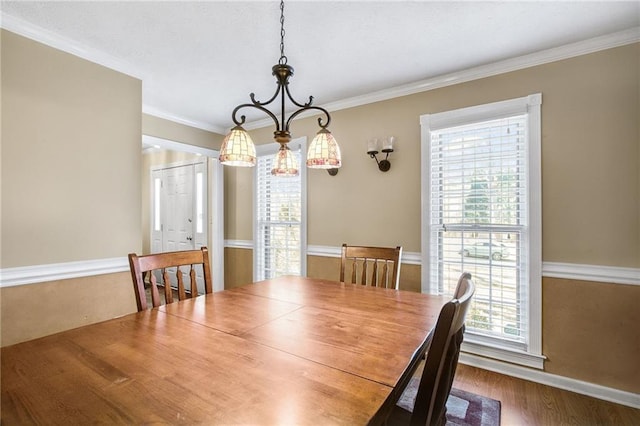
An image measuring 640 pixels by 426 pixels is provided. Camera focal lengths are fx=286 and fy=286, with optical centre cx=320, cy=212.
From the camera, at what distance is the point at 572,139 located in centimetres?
206

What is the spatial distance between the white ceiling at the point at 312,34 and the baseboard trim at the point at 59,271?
1553mm

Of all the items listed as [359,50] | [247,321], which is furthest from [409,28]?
[247,321]

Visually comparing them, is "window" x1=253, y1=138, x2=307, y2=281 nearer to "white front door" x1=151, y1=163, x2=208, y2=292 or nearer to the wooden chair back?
"white front door" x1=151, y1=163, x2=208, y2=292

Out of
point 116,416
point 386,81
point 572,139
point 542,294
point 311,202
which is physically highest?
point 386,81

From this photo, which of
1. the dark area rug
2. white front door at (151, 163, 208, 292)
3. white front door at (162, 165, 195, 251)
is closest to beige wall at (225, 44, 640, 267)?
the dark area rug

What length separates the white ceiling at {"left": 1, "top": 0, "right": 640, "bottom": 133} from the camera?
1694mm

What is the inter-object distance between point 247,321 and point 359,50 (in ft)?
6.51

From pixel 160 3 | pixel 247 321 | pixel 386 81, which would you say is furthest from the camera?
pixel 386 81

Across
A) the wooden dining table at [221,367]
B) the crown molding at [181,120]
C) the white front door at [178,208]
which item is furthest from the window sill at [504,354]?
the white front door at [178,208]

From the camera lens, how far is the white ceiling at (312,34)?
169 cm

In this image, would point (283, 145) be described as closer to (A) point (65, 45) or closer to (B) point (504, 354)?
(A) point (65, 45)

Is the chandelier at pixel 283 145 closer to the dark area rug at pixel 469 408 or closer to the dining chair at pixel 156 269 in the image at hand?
the dining chair at pixel 156 269

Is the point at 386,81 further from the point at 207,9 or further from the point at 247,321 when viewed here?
the point at 247,321

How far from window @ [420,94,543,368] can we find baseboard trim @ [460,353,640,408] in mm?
65
